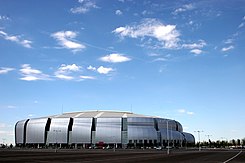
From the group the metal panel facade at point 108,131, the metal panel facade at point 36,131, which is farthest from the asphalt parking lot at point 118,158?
the metal panel facade at point 36,131

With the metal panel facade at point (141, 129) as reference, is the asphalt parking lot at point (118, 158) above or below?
below

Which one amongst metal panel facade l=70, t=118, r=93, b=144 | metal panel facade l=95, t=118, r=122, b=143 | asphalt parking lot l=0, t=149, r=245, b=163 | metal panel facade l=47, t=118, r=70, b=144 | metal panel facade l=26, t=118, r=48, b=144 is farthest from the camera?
metal panel facade l=26, t=118, r=48, b=144

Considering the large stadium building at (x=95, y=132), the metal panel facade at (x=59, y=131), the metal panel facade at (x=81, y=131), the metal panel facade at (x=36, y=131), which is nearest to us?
the metal panel facade at (x=81, y=131)

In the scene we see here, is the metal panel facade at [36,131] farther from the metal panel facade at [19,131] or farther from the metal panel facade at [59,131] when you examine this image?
the metal panel facade at [19,131]

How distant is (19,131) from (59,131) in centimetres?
3207

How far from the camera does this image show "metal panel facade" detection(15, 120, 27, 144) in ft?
614

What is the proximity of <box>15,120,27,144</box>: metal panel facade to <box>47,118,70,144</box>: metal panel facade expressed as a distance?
2102cm

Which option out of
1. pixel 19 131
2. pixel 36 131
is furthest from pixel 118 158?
pixel 19 131

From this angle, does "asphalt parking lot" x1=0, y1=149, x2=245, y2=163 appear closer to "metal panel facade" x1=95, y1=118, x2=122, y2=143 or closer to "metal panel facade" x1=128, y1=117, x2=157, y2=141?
"metal panel facade" x1=95, y1=118, x2=122, y2=143

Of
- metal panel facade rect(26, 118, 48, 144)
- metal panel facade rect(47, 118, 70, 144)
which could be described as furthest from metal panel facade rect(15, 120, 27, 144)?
metal panel facade rect(47, 118, 70, 144)

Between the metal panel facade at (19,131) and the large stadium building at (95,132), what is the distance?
4544 millimetres

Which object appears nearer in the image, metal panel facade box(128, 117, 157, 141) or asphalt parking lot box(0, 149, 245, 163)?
asphalt parking lot box(0, 149, 245, 163)

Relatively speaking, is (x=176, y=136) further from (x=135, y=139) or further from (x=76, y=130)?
(x=76, y=130)

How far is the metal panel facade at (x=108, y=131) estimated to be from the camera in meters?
170
